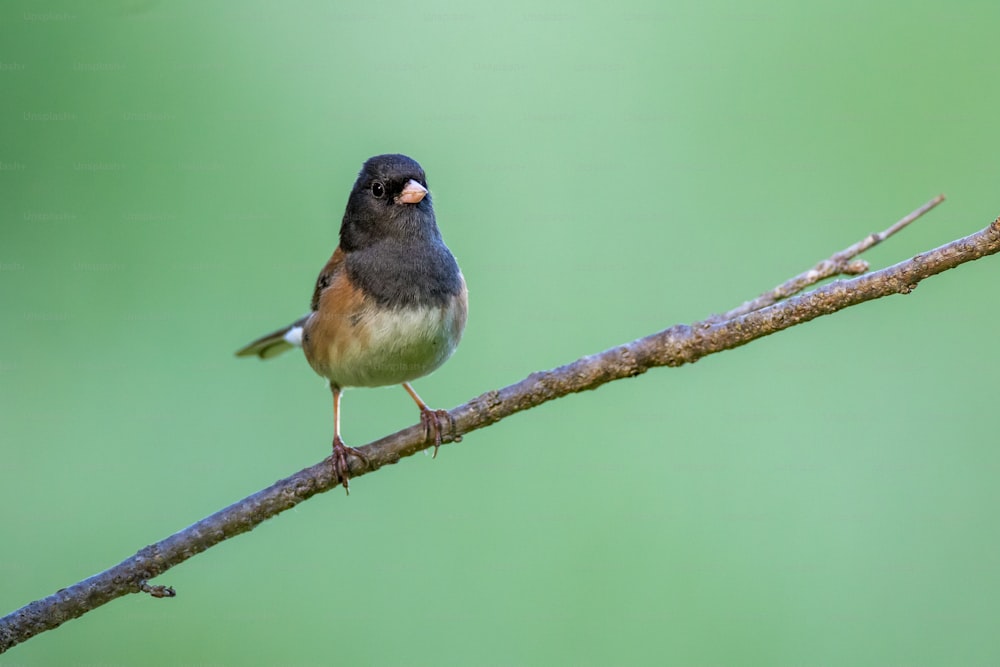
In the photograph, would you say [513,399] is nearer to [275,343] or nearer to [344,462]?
[344,462]

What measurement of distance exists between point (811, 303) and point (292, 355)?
189cm

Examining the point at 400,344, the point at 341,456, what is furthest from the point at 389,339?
the point at 341,456

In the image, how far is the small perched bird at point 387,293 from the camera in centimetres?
207

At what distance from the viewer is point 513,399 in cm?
163

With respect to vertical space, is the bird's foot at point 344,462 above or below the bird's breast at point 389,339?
below

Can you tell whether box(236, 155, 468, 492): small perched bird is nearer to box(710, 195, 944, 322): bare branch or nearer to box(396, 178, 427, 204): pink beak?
box(396, 178, 427, 204): pink beak

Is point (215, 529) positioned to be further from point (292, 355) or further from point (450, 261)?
point (292, 355)

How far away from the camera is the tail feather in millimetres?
2576

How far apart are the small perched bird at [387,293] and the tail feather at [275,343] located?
258mm

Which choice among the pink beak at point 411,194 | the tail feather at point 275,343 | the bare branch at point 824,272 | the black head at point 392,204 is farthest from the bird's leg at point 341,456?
the bare branch at point 824,272

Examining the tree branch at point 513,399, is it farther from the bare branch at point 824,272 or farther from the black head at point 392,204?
the black head at point 392,204

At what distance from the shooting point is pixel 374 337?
6.79 feet

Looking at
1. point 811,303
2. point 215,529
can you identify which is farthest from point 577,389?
point 215,529

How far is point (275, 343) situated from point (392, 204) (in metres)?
0.70
